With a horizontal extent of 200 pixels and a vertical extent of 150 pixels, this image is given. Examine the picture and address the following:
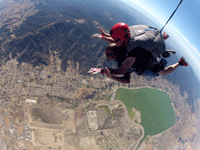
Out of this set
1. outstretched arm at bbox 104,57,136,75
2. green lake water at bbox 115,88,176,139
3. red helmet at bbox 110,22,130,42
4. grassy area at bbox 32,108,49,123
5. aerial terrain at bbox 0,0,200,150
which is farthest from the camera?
green lake water at bbox 115,88,176,139

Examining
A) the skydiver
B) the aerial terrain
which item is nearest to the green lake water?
the aerial terrain

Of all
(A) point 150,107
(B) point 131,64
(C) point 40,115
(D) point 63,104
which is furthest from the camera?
(A) point 150,107

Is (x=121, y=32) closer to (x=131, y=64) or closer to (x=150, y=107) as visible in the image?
(x=131, y=64)

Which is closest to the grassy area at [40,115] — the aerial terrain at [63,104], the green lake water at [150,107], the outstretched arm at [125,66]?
the aerial terrain at [63,104]

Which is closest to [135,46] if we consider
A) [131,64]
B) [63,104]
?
[131,64]

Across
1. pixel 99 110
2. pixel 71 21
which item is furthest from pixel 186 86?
pixel 71 21

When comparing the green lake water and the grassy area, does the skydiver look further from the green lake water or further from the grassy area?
the grassy area

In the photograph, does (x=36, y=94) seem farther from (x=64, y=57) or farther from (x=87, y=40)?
(x=87, y=40)
